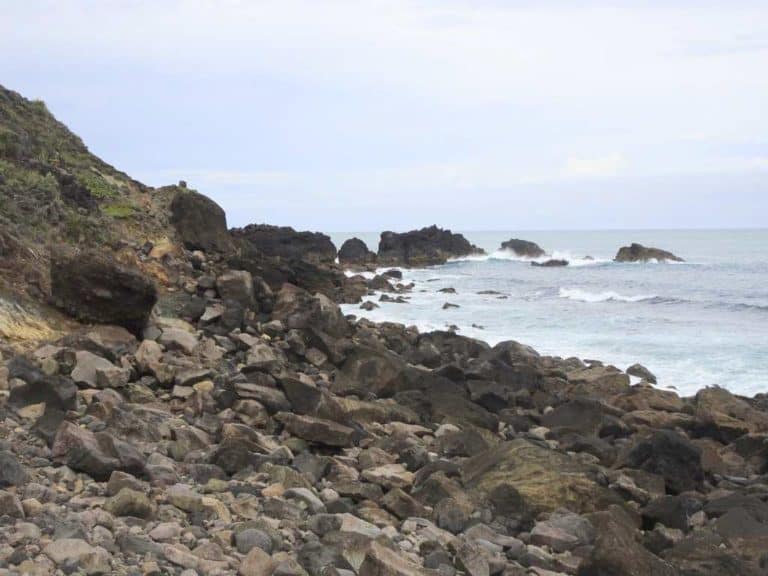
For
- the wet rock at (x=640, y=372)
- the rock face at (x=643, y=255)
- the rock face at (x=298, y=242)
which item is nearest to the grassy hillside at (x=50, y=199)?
the wet rock at (x=640, y=372)

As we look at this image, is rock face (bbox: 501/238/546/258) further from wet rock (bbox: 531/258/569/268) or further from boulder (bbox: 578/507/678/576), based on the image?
boulder (bbox: 578/507/678/576)

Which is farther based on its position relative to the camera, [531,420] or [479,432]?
[531,420]

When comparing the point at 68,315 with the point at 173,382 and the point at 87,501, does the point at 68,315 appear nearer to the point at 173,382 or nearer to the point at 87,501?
the point at 173,382

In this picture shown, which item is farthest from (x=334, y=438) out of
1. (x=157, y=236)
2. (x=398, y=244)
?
(x=398, y=244)

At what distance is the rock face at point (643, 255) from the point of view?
2962 inches

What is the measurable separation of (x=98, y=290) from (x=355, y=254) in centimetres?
5690

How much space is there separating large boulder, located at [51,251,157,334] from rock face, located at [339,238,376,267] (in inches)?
2146

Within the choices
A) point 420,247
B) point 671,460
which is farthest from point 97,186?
point 420,247

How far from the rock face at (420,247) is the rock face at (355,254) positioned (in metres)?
1.04

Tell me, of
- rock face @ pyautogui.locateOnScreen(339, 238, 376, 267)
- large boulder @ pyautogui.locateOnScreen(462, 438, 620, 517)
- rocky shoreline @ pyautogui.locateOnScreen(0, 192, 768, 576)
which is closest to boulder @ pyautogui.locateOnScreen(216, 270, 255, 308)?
rocky shoreline @ pyautogui.locateOnScreen(0, 192, 768, 576)

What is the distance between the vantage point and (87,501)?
556cm

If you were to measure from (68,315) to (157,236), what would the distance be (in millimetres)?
7558

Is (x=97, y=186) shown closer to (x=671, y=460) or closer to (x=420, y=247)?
(x=671, y=460)

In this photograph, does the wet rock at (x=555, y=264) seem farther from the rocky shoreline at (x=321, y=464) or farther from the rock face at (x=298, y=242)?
the rocky shoreline at (x=321, y=464)
